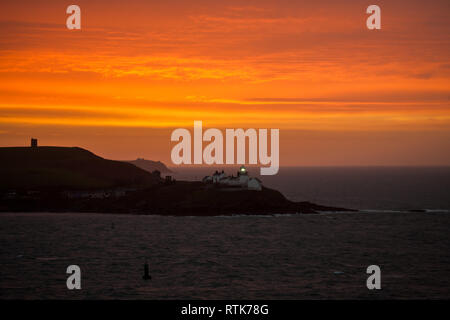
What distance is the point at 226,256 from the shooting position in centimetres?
7606

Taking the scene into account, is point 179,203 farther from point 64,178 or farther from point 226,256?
point 226,256

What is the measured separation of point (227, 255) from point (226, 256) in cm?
82

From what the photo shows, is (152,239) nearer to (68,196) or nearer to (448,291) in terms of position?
(448,291)

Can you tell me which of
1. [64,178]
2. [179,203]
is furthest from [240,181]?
[64,178]

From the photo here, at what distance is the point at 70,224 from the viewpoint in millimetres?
115312

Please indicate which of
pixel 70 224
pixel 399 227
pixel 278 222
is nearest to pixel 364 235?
pixel 399 227

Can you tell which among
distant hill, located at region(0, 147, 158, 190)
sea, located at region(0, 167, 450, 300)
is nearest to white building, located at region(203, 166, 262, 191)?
sea, located at region(0, 167, 450, 300)

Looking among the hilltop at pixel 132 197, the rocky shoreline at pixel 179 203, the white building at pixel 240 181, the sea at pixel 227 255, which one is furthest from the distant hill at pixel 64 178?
the sea at pixel 227 255

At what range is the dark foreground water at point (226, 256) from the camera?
5491cm

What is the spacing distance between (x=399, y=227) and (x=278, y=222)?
24605 millimetres

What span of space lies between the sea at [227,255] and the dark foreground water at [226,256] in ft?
0.39

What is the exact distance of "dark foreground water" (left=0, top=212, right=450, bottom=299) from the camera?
54.9m
